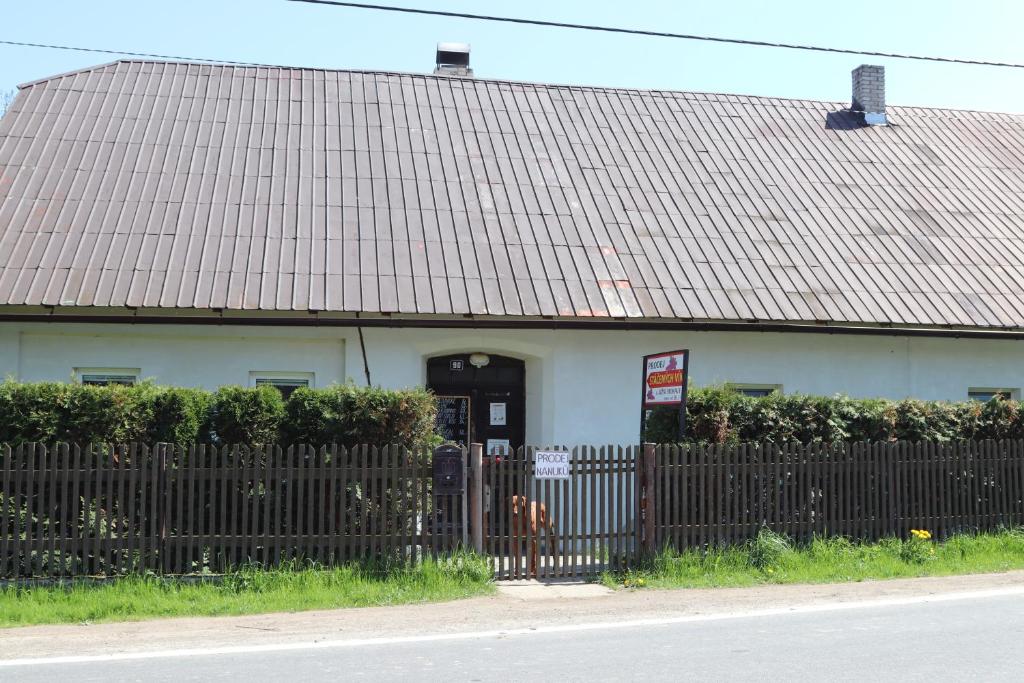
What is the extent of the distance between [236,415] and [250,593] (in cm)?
187

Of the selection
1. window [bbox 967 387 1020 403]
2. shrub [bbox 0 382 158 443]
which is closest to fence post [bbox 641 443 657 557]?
shrub [bbox 0 382 158 443]

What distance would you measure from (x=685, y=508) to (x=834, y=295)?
5.81 meters

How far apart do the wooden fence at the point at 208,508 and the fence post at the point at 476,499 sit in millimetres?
153

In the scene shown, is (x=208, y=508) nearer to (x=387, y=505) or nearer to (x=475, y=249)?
(x=387, y=505)

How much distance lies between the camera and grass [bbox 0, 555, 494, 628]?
8.20 meters

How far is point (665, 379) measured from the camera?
1081 cm

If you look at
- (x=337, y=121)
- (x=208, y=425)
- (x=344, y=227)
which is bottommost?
(x=208, y=425)

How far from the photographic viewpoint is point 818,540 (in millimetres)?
10867

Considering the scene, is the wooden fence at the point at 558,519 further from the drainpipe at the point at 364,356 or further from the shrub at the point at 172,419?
the drainpipe at the point at 364,356

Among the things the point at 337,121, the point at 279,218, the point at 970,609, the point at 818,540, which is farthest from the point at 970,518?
the point at 337,121

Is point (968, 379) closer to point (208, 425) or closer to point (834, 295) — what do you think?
point (834, 295)

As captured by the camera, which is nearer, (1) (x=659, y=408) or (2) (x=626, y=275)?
(1) (x=659, y=408)

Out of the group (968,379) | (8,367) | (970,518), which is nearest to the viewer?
(970,518)

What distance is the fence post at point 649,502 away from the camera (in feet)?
33.3
